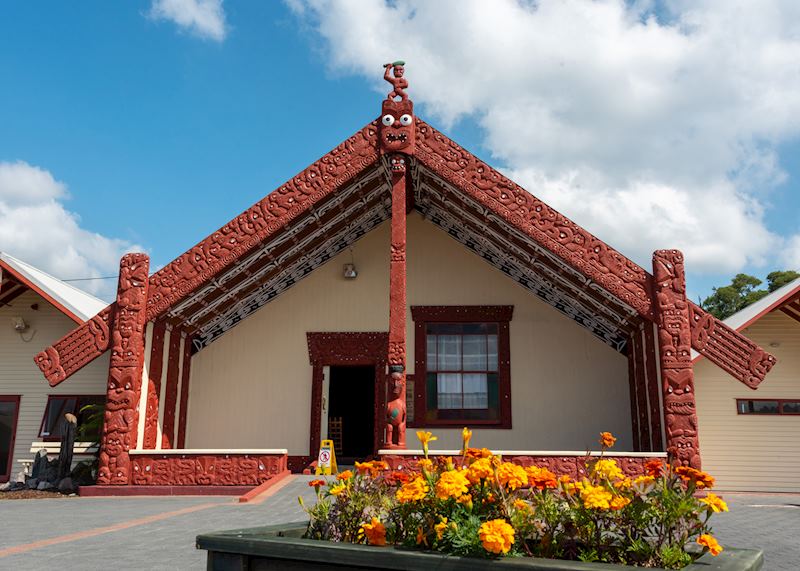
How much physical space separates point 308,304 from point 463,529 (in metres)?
10.7

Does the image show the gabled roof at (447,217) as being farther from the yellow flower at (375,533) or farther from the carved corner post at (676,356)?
the yellow flower at (375,533)

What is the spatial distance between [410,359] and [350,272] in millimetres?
2120

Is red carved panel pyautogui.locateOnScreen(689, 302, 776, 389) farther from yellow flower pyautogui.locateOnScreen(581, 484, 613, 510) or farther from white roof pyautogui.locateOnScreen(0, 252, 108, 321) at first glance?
white roof pyautogui.locateOnScreen(0, 252, 108, 321)

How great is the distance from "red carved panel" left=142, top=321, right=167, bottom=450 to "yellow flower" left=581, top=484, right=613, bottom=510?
9563 mm

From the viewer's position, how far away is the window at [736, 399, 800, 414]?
1201cm

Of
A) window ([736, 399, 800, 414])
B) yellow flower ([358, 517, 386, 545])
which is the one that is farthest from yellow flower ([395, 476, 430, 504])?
window ([736, 399, 800, 414])

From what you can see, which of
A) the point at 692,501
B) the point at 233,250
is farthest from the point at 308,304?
the point at 692,501

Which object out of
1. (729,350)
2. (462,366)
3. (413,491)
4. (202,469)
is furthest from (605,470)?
(462,366)

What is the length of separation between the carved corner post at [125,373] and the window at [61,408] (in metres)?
3.34

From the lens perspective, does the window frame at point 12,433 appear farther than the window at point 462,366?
Yes

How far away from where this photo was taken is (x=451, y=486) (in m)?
2.90

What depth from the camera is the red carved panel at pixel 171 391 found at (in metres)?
11.8

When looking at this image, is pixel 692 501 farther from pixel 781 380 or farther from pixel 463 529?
pixel 781 380

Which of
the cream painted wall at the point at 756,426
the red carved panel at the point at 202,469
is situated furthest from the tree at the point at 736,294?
the red carved panel at the point at 202,469
